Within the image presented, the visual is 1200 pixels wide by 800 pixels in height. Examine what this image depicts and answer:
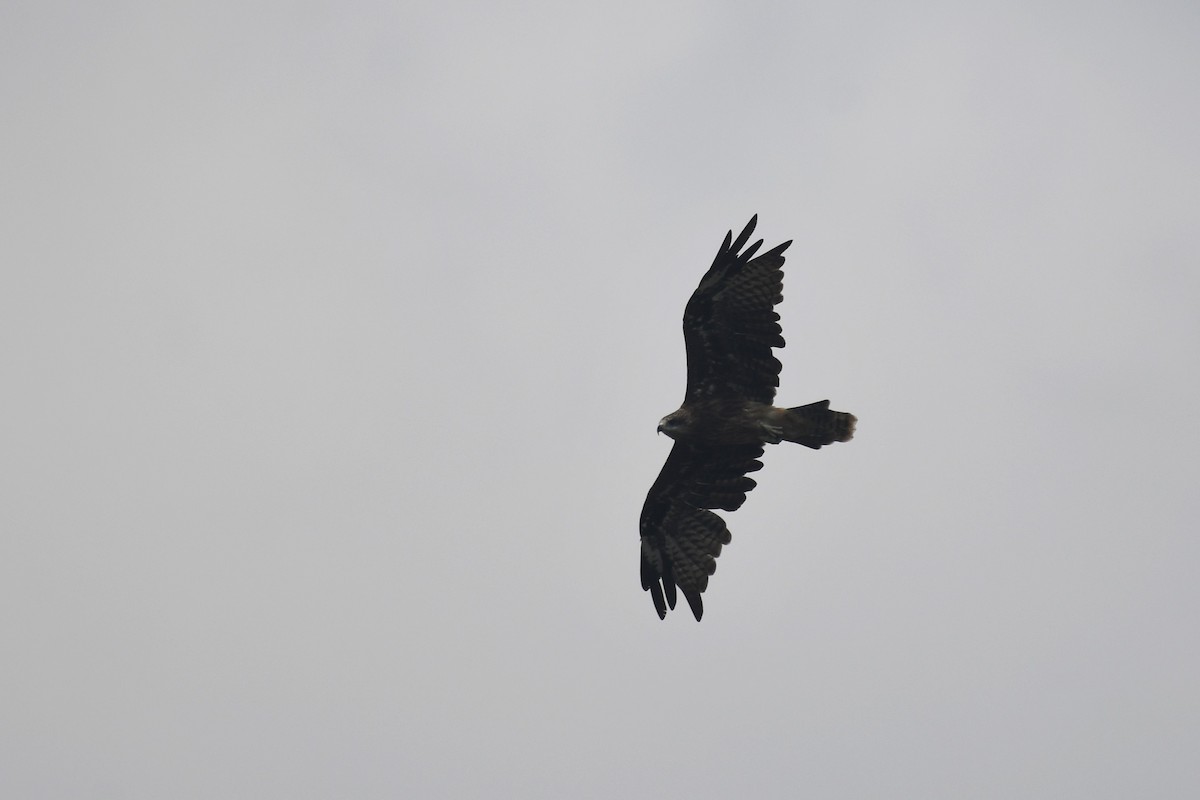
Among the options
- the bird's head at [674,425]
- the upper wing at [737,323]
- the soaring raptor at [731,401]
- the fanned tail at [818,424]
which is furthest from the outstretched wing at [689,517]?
the upper wing at [737,323]

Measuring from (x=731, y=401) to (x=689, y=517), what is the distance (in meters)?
2.07

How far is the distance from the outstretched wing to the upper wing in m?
1.23

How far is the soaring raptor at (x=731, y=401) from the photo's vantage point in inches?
666

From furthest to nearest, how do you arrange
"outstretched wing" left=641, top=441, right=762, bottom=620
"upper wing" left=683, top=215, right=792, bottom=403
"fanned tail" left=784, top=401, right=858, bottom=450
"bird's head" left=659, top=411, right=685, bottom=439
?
"outstretched wing" left=641, top=441, right=762, bottom=620 → "bird's head" left=659, top=411, right=685, bottom=439 → "fanned tail" left=784, top=401, right=858, bottom=450 → "upper wing" left=683, top=215, right=792, bottom=403

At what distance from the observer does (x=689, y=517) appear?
61.1 feet

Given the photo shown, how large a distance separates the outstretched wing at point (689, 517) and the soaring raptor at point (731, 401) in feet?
0.04

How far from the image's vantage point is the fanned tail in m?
17.2

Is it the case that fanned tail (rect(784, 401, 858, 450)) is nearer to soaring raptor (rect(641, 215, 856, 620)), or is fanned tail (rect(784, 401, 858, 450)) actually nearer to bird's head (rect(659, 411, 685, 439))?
soaring raptor (rect(641, 215, 856, 620))

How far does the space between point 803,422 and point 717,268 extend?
85.9 inches

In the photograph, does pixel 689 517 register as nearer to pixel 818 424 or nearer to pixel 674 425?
pixel 674 425

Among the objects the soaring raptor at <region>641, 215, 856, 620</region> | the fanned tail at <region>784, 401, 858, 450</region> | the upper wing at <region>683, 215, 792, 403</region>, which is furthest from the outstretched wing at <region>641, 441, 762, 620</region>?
the upper wing at <region>683, 215, 792, 403</region>

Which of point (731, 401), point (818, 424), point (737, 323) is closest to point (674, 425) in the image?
point (731, 401)

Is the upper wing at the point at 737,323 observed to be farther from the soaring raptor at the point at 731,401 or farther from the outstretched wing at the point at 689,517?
the outstretched wing at the point at 689,517

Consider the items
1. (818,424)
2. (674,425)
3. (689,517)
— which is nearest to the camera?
(818,424)
